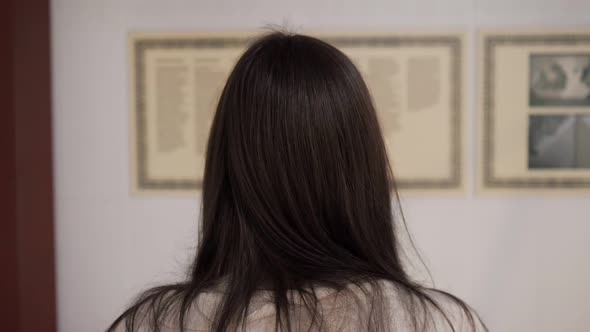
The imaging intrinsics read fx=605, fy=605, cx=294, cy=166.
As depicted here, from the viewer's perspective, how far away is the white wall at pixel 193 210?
189cm

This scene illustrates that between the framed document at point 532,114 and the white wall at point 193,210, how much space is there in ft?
0.15

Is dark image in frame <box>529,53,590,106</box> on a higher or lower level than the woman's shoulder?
higher

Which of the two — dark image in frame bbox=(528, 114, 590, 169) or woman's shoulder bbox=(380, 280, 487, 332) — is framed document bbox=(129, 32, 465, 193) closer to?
dark image in frame bbox=(528, 114, 590, 169)

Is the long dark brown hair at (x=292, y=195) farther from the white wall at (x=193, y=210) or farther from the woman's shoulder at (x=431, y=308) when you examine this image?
the white wall at (x=193, y=210)

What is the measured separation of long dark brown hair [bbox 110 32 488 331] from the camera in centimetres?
72

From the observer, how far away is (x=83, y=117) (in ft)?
6.45

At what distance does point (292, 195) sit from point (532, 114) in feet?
4.55

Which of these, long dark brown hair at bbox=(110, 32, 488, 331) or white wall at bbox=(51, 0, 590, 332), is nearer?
long dark brown hair at bbox=(110, 32, 488, 331)

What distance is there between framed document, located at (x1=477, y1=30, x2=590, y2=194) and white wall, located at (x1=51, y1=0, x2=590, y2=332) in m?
0.05

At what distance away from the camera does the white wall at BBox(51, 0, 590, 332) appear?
189cm

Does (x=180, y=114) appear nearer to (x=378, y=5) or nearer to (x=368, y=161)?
(x=378, y=5)

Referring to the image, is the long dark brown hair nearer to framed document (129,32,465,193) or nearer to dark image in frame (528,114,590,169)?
framed document (129,32,465,193)

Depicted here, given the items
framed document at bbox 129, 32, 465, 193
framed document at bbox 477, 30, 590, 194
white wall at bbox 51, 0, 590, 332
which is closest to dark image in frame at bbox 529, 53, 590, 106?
framed document at bbox 477, 30, 590, 194

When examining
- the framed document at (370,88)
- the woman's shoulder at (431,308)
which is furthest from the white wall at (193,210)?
the woman's shoulder at (431,308)
